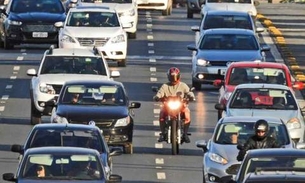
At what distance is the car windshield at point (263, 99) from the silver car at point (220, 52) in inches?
364

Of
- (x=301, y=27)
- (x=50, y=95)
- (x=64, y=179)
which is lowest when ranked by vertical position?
(x=301, y=27)

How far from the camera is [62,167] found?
22031 mm

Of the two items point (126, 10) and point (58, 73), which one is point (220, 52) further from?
point (126, 10)

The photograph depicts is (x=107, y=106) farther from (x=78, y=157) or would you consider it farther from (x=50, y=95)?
→ (x=78, y=157)

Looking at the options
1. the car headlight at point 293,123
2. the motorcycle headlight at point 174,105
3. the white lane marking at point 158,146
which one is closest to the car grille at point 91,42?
the white lane marking at point 158,146

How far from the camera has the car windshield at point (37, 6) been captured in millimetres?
50500

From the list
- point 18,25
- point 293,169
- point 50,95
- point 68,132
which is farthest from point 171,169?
point 18,25

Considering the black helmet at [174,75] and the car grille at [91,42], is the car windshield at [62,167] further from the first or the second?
the car grille at [91,42]

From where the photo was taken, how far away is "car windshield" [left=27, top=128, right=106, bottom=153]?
2506 cm

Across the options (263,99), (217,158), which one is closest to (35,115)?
(263,99)

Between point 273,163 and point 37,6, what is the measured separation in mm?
30036

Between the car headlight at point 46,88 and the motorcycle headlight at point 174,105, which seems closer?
the motorcycle headlight at point 174,105

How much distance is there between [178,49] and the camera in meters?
52.3

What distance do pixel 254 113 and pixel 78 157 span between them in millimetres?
9027
